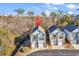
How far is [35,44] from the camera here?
8.98 feet

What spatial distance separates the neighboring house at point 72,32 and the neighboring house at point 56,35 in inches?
1.5

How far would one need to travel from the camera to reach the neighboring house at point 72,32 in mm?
2721

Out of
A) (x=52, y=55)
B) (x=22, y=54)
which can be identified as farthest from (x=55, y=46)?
(x=22, y=54)

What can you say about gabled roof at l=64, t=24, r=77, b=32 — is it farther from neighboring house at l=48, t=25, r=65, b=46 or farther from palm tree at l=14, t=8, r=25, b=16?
palm tree at l=14, t=8, r=25, b=16

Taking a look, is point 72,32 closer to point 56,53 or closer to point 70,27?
point 70,27

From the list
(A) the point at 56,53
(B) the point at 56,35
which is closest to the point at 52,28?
(B) the point at 56,35

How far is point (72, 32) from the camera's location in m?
2.73

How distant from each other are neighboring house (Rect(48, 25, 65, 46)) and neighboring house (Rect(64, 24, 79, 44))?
4 centimetres

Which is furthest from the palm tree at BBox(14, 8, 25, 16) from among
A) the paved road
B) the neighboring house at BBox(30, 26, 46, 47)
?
the paved road

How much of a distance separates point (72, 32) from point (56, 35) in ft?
0.40

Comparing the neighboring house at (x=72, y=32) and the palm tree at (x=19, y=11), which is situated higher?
the palm tree at (x=19, y=11)

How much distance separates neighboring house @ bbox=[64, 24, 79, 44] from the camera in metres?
2.72

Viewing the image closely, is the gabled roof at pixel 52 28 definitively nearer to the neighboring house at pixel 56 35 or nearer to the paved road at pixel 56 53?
the neighboring house at pixel 56 35

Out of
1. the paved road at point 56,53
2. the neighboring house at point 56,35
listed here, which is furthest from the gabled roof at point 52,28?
the paved road at point 56,53
